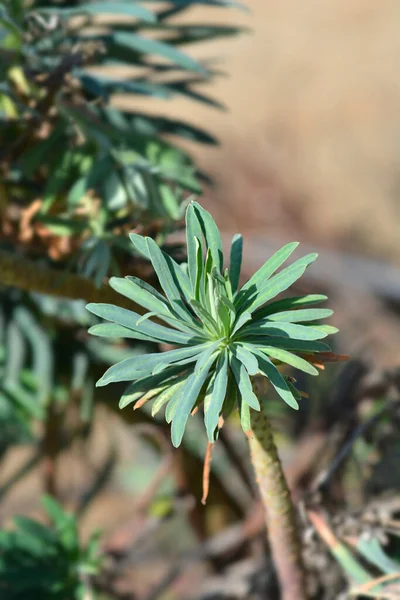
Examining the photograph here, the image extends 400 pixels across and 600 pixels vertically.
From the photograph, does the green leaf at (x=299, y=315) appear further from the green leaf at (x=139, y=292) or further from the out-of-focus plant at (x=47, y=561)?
the out-of-focus plant at (x=47, y=561)

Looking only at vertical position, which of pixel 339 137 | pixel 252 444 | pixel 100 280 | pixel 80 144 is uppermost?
pixel 339 137

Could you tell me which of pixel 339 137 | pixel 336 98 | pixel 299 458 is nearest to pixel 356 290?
pixel 299 458

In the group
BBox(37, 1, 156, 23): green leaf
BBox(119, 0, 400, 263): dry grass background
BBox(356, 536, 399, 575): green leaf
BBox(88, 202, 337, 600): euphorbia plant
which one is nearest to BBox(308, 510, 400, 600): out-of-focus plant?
BBox(356, 536, 399, 575): green leaf

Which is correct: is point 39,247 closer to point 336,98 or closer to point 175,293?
point 175,293

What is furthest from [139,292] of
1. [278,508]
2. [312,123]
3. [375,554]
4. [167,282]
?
[312,123]

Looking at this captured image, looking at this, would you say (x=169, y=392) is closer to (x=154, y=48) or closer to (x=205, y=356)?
(x=205, y=356)

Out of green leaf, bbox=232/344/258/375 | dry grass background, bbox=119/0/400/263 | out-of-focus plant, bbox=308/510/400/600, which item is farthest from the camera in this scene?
dry grass background, bbox=119/0/400/263

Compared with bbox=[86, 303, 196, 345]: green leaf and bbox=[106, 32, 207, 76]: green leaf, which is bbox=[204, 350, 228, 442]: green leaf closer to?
bbox=[86, 303, 196, 345]: green leaf

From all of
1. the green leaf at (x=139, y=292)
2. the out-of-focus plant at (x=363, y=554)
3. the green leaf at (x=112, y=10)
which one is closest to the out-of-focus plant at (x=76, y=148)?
the green leaf at (x=112, y=10)
